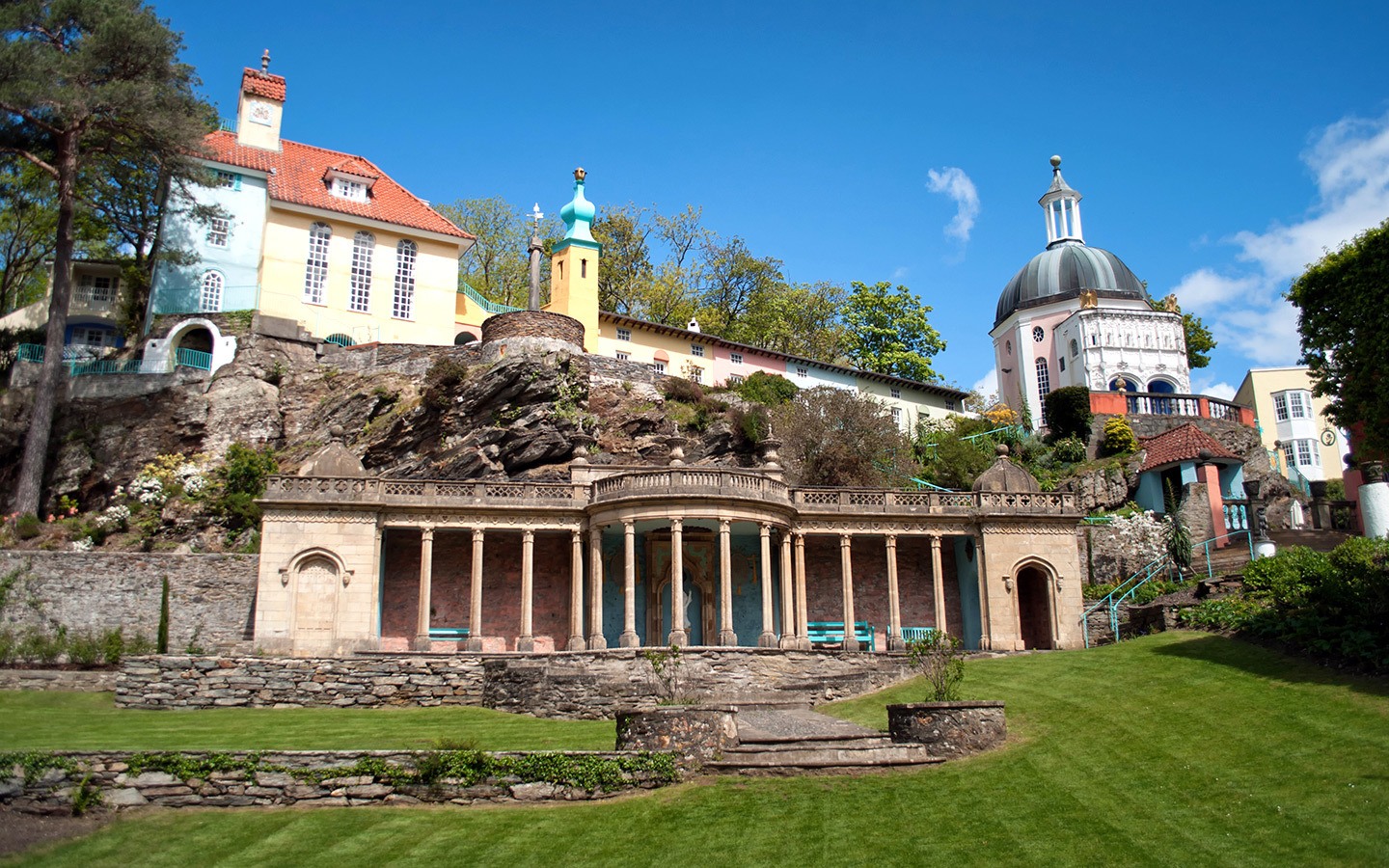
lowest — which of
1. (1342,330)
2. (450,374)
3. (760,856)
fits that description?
(760,856)

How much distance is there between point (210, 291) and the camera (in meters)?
45.8

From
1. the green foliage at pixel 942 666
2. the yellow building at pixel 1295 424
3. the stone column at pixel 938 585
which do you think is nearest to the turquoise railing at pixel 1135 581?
the stone column at pixel 938 585

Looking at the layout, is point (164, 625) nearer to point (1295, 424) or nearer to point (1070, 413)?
point (1070, 413)

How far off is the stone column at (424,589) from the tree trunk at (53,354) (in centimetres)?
1497

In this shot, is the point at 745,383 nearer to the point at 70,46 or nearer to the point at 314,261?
the point at 314,261

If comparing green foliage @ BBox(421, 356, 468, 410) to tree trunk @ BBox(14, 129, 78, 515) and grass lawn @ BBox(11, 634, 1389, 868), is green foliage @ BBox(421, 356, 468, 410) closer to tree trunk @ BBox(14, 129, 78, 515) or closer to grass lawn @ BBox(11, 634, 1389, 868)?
tree trunk @ BBox(14, 129, 78, 515)

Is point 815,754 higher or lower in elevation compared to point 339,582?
lower

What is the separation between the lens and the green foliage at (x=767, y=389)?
49.5 metres

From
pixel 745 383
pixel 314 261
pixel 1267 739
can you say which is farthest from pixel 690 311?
pixel 1267 739

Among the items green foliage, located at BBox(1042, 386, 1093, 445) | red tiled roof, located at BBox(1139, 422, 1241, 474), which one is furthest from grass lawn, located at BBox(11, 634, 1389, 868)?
green foliage, located at BBox(1042, 386, 1093, 445)

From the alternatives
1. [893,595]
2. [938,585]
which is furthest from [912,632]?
[938,585]

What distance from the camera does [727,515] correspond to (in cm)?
3067

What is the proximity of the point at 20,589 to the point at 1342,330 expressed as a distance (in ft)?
114

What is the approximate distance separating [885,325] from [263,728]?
167 ft
